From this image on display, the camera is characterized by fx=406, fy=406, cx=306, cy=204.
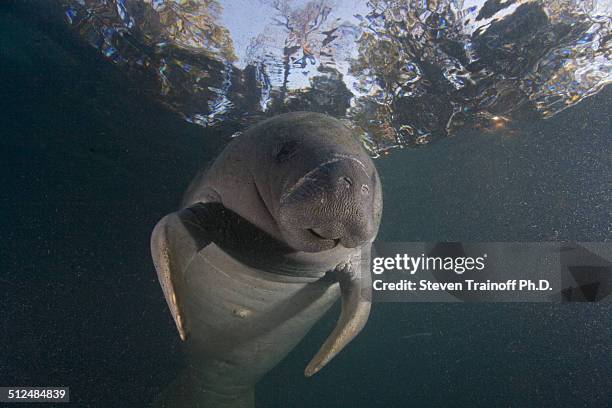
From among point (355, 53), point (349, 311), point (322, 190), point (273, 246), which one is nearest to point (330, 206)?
point (322, 190)

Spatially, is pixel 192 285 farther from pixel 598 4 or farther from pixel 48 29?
pixel 598 4

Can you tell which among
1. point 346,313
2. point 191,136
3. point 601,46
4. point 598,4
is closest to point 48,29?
point 191,136

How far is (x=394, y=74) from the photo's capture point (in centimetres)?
805

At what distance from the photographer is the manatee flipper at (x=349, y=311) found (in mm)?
4148

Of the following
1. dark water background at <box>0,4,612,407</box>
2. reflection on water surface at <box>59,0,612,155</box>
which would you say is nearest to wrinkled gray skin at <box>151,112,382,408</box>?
reflection on water surface at <box>59,0,612,155</box>

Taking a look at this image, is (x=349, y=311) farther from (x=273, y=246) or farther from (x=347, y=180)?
(x=347, y=180)

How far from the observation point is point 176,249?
3416 mm

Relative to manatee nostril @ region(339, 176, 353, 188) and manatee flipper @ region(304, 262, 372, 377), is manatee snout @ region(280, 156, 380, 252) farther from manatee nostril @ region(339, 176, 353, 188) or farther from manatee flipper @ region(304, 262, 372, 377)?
manatee flipper @ region(304, 262, 372, 377)

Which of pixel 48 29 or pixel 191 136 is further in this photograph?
pixel 191 136

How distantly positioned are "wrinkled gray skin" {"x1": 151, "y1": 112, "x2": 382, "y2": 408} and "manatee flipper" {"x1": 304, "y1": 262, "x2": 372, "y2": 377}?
12 millimetres

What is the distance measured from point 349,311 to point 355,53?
4821mm

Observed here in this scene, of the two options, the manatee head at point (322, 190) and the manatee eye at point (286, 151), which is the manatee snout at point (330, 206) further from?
the manatee eye at point (286, 151)

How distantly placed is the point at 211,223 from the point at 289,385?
2089 centimetres

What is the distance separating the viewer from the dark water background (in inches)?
407
